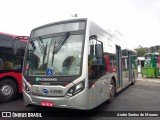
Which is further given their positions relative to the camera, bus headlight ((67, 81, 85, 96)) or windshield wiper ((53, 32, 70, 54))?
windshield wiper ((53, 32, 70, 54))

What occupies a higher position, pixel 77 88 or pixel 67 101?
→ pixel 77 88

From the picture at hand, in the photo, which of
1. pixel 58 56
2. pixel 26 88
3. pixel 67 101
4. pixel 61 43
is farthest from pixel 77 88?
pixel 26 88

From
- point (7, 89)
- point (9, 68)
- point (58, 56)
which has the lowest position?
point (7, 89)

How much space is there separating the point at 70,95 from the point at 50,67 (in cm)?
99

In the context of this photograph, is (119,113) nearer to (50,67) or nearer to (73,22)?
(50,67)

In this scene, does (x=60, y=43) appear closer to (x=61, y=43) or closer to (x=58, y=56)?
(x=61, y=43)

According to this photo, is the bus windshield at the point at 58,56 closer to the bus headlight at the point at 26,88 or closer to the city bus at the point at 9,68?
the bus headlight at the point at 26,88

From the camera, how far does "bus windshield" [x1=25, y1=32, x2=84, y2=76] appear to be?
5.20 metres

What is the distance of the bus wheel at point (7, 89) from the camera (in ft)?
25.4

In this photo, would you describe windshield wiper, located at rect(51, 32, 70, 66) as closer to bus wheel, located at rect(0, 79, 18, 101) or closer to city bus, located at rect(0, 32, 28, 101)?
city bus, located at rect(0, 32, 28, 101)

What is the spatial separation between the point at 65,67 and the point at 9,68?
12.3 ft

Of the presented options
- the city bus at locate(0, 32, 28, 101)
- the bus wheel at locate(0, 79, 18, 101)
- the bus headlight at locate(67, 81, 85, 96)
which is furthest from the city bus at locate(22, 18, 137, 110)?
the bus wheel at locate(0, 79, 18, 101)

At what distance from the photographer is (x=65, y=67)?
17.1ft

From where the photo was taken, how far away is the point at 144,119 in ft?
19.3
